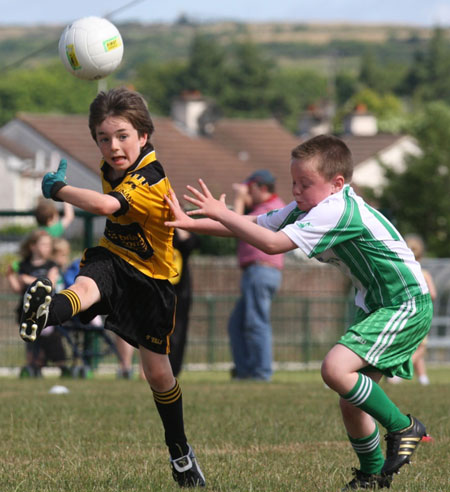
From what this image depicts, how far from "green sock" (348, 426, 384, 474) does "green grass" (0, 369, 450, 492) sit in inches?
5.5

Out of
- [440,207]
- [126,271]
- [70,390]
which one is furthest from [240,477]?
[440,207]

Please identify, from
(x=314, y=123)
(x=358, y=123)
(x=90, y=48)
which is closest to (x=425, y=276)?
(x=90, y=48)

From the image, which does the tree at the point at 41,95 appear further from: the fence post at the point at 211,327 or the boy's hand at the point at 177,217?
the boy's hand at the point at 177,217

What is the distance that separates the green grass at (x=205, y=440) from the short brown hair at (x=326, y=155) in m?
1.49

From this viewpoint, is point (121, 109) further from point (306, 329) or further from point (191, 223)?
point (306, 329)

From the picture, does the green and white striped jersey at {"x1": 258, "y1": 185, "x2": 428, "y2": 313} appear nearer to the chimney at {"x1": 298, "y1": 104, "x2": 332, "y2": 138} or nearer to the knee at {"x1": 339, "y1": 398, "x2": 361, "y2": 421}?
the knee at {"x1": 339, "y1": 398, "x2": 361, "y2": 421}

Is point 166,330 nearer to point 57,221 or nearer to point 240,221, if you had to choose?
point 240,221

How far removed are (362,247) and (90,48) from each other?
2.27m

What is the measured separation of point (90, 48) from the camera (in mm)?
6434

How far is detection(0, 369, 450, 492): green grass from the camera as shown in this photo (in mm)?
5336

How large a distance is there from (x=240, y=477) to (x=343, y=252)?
1.26 metres

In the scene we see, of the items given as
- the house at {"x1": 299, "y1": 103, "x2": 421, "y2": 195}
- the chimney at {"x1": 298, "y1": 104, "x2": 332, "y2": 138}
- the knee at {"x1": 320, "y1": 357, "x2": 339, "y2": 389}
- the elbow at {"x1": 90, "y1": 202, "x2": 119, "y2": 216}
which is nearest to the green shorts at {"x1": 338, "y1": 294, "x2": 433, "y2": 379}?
the knee at {"x1": 320, "y1": 357, "x2": 339, "y2": 389}

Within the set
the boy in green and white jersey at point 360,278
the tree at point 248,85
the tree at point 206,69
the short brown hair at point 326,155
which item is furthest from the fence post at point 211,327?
the tree at point 206,69

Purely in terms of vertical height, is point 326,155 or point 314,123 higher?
point 314,123
